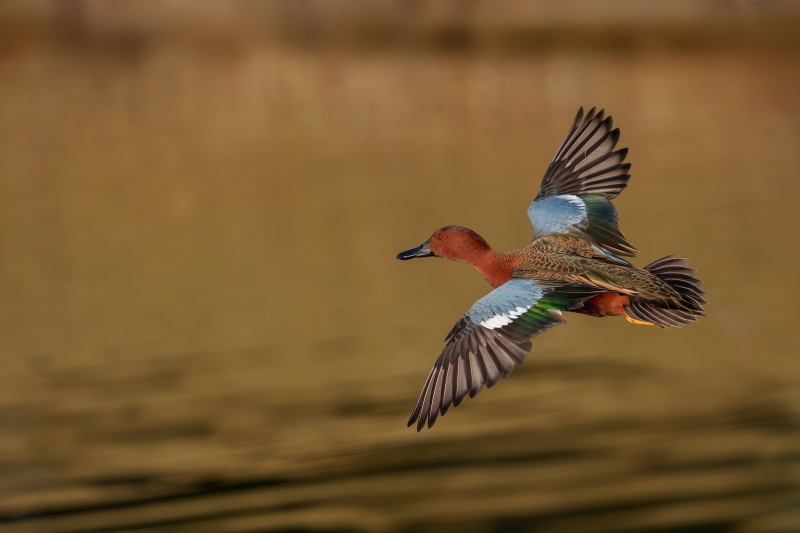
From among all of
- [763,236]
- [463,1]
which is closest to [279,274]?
[763,236]

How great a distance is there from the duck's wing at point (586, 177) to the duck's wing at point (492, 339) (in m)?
0.80

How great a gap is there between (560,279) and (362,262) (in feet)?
18.2

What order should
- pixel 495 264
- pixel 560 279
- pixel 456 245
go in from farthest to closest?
1. pixel 456 245
2. pixel 495 264
3. pixel 560 279

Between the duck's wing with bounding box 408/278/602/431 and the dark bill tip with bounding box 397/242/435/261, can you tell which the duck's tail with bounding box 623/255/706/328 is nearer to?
the duck's wing with bounding box 408/278/602/431

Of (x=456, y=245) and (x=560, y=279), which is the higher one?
(x=456, y=245)

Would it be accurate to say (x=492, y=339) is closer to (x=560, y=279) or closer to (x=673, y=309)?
(x=560, y=279)

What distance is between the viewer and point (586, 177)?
5.30 metres

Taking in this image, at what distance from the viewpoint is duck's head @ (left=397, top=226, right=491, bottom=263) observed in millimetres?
4914

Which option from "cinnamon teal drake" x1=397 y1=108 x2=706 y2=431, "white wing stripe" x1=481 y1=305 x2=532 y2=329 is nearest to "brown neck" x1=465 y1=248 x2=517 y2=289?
"cinnamon teal drake" x1=397 y1=108 x2=706 y2=431

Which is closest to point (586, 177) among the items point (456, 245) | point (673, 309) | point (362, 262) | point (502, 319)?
point (456, 245)

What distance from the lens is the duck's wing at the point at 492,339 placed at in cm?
417

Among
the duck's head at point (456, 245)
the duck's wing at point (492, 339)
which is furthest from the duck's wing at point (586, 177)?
the duck's wing at point (492, 339)

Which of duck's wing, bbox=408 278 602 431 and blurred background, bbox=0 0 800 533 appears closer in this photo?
duck's wing, bbox=408 278 602 431

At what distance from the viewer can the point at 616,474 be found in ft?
21.2
